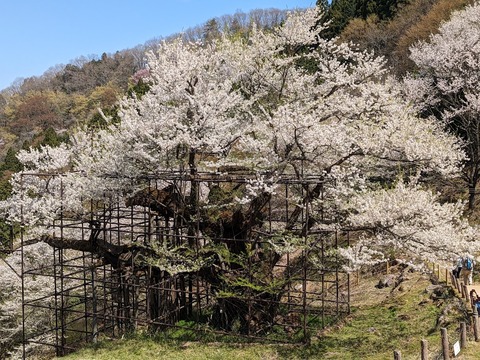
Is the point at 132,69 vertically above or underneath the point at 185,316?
above

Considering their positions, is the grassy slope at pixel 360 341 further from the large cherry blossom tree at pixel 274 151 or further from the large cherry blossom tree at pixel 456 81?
the large cherry blossom tree at pixel 456 81

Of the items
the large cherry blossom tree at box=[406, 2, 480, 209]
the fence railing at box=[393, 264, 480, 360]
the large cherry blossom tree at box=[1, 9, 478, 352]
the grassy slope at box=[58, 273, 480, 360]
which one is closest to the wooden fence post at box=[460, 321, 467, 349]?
the fence railing at box=[393, 264, 480, 360]

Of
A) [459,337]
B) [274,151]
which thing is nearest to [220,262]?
[274,151]

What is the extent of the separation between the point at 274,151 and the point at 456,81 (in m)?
15.0

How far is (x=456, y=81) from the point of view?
83.0ft

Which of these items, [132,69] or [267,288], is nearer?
[267,288]

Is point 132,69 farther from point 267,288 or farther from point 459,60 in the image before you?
point 267,288

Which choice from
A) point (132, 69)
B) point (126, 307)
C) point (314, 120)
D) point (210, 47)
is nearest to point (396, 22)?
point (210, 47)

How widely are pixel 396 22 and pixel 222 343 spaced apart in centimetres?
3427

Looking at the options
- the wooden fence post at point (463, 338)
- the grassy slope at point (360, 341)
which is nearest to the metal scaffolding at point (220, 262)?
the grassy slope at point (360, 341)

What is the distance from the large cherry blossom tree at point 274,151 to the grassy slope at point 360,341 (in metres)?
1.62

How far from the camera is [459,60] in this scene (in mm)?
25797

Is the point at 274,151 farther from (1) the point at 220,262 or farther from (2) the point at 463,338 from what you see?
(2) the point at 463,338

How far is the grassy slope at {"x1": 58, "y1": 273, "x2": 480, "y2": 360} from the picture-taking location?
1241 cm
